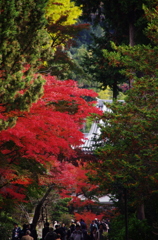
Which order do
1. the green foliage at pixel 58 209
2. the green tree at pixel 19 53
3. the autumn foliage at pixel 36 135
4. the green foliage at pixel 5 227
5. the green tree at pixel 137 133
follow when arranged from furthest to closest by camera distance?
the green foliage at pixel 58 209 → the green foliage at pixel 5 227 → the green tree at pixel 137 133 → the autumn foliage at pixel 36 135 → the green tree at pixel 19 53

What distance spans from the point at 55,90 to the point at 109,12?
7652 millimetres

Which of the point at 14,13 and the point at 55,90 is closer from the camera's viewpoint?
the point at 14,13

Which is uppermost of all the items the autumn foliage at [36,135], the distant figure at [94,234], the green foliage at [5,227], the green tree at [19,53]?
the green tree at [19,53]

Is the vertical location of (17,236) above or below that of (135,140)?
below

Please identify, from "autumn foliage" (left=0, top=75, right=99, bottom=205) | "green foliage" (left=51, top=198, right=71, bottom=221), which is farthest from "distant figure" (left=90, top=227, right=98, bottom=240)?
"green foliage" (left=51, top=198, right=71, bottom=221)

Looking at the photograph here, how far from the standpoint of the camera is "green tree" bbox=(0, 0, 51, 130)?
9.45 m

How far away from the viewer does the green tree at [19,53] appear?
9445 millimetres

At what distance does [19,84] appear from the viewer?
9.41 meters

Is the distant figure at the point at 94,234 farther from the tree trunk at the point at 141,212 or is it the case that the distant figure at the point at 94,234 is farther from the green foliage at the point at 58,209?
the green foliage at the point at 58,209

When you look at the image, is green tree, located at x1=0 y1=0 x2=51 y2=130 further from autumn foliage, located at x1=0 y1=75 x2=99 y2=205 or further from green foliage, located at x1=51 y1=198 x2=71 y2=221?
green foliage, located at x1=51 y1=198 x2=71 y2=221

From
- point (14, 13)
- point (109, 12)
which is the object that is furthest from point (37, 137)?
point (109, 12)

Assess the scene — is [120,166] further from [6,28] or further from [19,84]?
[6,28]

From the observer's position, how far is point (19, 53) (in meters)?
10.1

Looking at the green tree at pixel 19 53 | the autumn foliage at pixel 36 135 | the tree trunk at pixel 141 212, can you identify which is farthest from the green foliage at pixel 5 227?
the green tree at pixel 19 53
